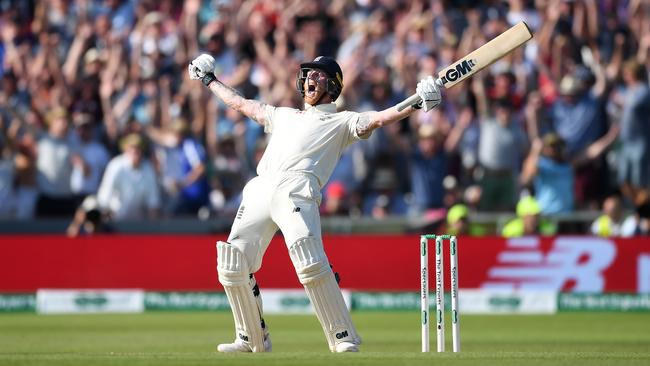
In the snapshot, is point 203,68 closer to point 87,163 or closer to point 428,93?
point 428,93

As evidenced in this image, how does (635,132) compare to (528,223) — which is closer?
(528,223)

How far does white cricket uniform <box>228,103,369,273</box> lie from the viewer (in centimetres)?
761

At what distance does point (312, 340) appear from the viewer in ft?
34.5

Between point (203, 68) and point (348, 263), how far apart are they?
6.10 metres

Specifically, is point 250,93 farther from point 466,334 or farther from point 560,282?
point 466,334

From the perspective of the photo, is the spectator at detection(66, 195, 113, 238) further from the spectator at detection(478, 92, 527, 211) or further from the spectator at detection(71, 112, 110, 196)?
the spectator at detection(478, 92, 527, 211)

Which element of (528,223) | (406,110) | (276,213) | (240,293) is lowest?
(240,293)

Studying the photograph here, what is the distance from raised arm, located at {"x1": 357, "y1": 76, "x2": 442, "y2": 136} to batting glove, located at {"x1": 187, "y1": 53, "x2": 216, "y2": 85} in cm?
114

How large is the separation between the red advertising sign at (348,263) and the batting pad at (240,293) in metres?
6.08

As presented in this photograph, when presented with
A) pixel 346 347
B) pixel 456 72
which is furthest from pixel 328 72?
pixel 346 347

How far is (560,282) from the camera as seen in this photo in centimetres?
1396

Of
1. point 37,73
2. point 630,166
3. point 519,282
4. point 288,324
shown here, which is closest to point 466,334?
point 288,324

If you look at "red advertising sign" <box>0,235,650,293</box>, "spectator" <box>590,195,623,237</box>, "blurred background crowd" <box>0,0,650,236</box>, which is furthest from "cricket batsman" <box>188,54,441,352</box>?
"spectator" <box>590,195,623,237</box>

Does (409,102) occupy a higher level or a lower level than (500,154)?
lower
